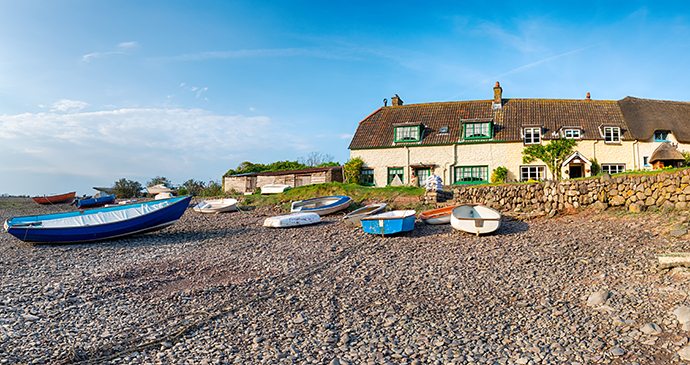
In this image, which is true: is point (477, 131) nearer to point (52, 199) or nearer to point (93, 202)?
point (93, 202)

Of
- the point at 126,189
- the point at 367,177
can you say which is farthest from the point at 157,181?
the point at 367,177

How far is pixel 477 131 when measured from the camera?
2902cm

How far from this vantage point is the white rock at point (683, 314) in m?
6.17

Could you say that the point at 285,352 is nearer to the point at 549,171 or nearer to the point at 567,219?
the point at 567,219

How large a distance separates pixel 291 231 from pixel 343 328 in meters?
9.29

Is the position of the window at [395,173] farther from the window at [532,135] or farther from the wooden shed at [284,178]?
the window at [532,135]

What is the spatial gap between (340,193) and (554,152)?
47.5 feet

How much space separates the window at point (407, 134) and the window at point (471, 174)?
12.4 feet

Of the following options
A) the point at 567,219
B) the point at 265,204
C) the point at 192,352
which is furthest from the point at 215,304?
the point at 265,204

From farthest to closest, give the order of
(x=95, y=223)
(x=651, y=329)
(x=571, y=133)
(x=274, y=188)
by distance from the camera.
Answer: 1. (x=274, y=188)
2. (x=571, y=133)
3. (x=95, y=223)
4. (x=651, y=329)

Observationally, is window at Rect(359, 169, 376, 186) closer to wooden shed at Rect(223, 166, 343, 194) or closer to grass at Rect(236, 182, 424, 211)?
wooden shed at Rect(223, 166, 343, 194)

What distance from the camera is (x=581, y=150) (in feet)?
89.8

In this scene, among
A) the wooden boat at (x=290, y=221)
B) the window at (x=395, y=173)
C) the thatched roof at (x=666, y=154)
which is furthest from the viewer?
the window at (x=395, y=173)

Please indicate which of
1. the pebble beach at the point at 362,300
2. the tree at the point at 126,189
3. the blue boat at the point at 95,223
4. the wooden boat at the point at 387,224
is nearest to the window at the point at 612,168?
the pebble beach at the point at 362,300
